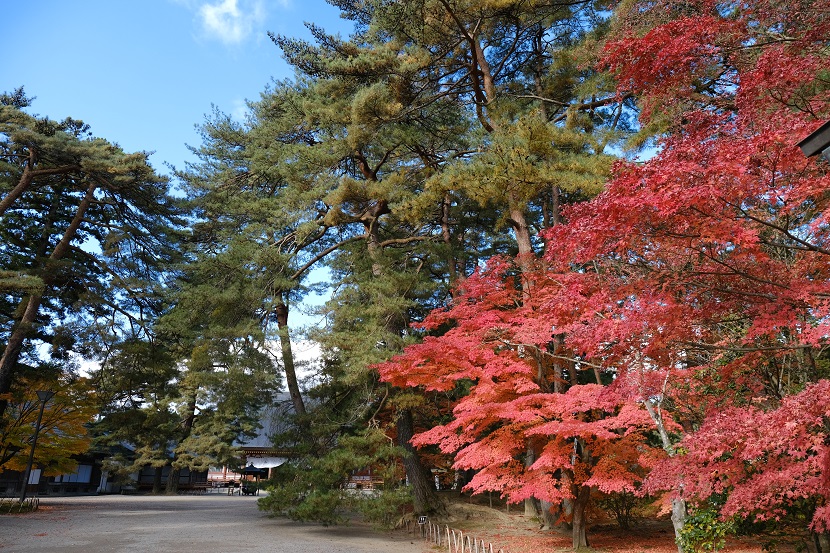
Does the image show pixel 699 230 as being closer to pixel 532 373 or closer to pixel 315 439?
pixel 532 373

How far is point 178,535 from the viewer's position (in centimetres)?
1053

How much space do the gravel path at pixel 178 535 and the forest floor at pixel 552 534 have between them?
1928 millimetres

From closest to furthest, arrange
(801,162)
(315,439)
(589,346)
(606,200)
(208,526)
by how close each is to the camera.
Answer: (801,162), (606,200), (589,346), (208,526), (315,439)

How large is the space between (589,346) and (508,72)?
10.6 m

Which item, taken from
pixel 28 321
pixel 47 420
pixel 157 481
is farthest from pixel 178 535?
pixel 157 481

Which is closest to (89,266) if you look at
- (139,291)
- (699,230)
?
(139,291)

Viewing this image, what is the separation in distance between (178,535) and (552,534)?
847 centimetres

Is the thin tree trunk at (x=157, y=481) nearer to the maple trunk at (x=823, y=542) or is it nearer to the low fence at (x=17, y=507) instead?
the low fence at (x=17, y=507)

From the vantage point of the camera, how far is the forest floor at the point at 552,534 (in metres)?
9.98

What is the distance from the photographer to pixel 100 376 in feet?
52.7

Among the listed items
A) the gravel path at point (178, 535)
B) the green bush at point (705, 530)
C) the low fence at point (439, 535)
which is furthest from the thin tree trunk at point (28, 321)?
the green bush at point (705, 530)

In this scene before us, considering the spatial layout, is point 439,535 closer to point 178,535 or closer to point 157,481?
point 178,535

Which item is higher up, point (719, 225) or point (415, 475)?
point (719, 225)

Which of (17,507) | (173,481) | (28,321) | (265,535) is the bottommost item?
(173,481)
